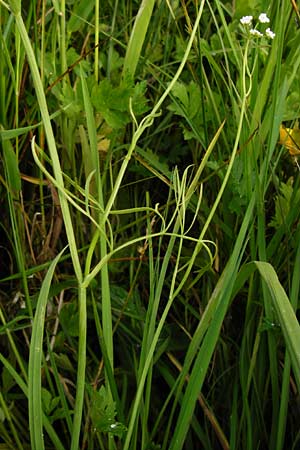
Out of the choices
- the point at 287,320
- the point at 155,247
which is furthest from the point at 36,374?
the point at 155,247

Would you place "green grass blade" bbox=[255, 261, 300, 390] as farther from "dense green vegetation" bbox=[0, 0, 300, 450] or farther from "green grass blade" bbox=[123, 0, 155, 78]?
"green grass blade" bbox=[123, 0, 155, 78]

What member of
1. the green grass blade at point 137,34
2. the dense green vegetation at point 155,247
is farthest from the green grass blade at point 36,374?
the green grass blade at point 137,34

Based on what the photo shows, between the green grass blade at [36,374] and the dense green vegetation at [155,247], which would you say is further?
the dense green vegetation at [155,247]

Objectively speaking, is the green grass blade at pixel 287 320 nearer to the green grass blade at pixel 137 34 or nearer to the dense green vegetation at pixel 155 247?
the dense green vegetation at pixel 155 247

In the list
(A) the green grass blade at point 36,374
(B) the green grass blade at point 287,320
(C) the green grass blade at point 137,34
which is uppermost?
(C) the green grass blade at point 137,34

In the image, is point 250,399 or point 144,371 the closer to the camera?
point 144,371

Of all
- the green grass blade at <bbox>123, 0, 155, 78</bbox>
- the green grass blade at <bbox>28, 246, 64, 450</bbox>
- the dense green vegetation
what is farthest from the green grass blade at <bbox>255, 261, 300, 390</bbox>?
the green grass blade at <bbox>123, 0, 155, 78</bbox>

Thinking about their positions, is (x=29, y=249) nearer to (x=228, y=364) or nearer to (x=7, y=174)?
(x=7, y=174)

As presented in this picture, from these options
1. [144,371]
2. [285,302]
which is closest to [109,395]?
[144,371]
